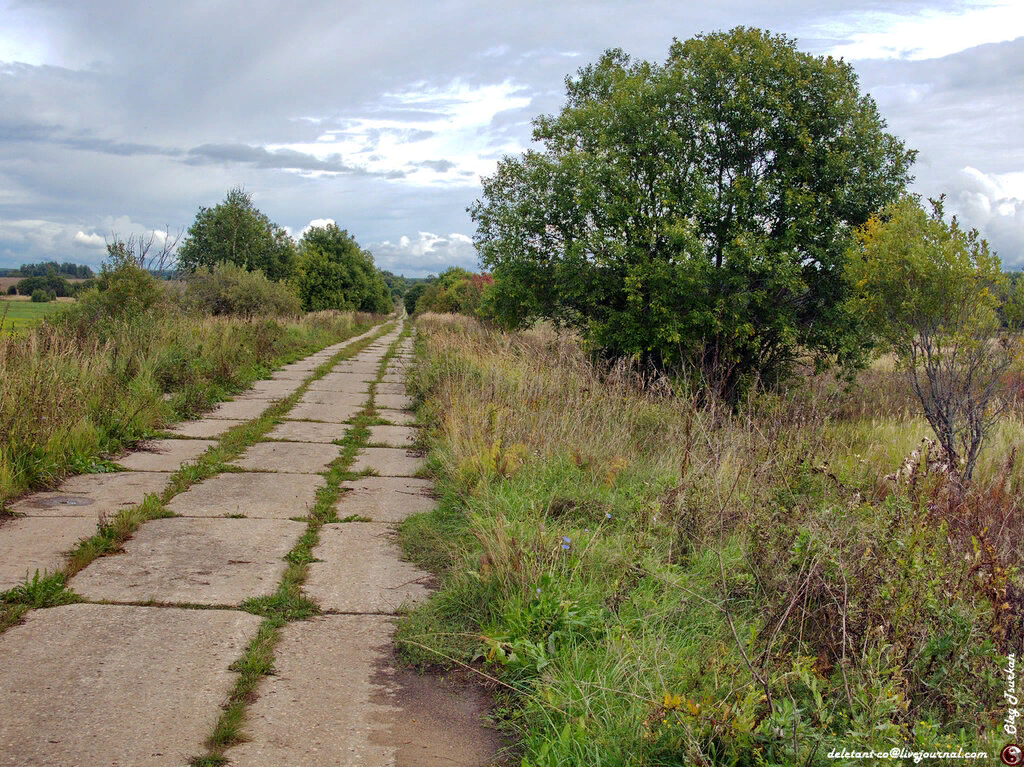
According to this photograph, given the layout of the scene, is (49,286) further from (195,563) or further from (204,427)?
(195,563)

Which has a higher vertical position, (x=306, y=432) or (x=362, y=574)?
(x=306, y=432)

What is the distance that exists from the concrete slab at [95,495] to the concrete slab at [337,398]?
4.65m

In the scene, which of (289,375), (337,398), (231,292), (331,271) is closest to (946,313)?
(337,398)

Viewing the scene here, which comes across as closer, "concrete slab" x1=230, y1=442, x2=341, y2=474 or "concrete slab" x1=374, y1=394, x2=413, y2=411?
"concrete slab" x1=230, y1=442, x2=341, y2=474

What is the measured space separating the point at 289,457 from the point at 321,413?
2.73 m

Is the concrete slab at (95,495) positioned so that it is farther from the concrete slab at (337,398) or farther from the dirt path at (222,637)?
the concrete slab at (337,398)

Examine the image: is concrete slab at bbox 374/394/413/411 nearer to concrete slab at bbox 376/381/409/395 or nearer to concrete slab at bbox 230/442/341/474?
concrete slab at bbox 376/381/409/395

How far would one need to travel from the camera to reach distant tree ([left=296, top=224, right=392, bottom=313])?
45.3 meters

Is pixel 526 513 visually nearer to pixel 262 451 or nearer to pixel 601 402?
pixel 601 402

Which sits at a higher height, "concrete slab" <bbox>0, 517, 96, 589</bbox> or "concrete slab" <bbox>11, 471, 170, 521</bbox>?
"concrete slab" <bbox>11, 471, 170, 521</bbox>

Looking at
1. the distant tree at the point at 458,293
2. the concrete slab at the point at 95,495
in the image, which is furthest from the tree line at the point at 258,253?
the concrete slab at the point at 95,495

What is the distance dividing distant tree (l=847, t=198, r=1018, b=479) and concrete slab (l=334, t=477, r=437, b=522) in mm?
6014

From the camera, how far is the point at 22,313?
9.91 meters

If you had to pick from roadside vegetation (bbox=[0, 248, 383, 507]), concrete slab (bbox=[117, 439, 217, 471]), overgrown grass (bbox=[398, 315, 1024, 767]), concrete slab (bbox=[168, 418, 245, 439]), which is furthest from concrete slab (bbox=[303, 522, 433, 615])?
concrete slab (bbox=[168, 418, 245, 439])
